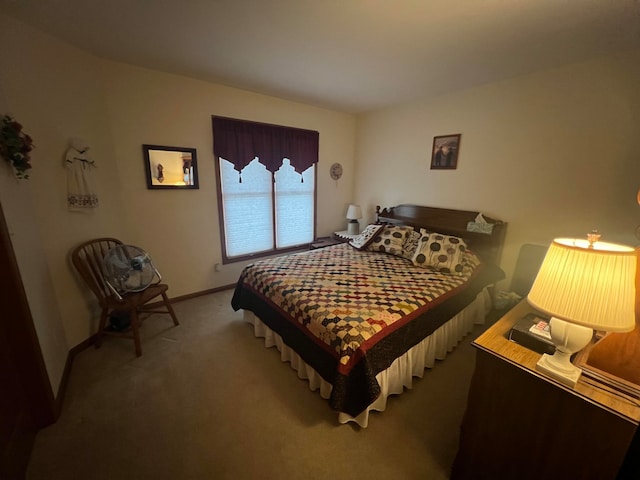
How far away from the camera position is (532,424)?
0.99 meters

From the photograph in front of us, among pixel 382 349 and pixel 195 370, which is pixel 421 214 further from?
pixel 195 370

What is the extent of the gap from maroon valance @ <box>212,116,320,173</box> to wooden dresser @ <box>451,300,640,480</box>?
299cm

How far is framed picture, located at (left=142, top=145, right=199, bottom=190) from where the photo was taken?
2.62 meters

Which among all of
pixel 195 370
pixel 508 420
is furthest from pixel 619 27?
pixel 195 370

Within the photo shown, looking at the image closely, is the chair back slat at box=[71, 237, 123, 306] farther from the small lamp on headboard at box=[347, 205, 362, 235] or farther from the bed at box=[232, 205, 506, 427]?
the small lamp on headboard at box=[347, 205, 362, 235]

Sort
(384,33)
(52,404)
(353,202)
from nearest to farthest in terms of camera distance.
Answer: (52,404) < (384,33) < (353,202)

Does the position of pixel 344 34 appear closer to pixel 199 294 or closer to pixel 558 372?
pixel 558 372

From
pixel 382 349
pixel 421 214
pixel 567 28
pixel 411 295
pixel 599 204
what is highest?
pixel 567 28

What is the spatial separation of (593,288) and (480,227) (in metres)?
2.20

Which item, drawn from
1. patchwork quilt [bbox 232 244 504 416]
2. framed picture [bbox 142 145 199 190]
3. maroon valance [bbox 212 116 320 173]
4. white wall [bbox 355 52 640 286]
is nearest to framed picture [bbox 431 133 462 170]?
white wall [bbox 355 52 640 286]

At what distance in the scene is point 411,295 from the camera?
1.99 meters

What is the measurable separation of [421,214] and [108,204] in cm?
347

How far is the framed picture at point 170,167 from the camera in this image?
2.62 m

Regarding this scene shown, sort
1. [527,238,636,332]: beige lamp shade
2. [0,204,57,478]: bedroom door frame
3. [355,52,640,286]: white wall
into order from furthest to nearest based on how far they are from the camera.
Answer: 1. [355,52,640,286]: white wall
2. [0,204,57,478]: bedroom door frame
3. [527,238,636,332]: beige lamp shade
